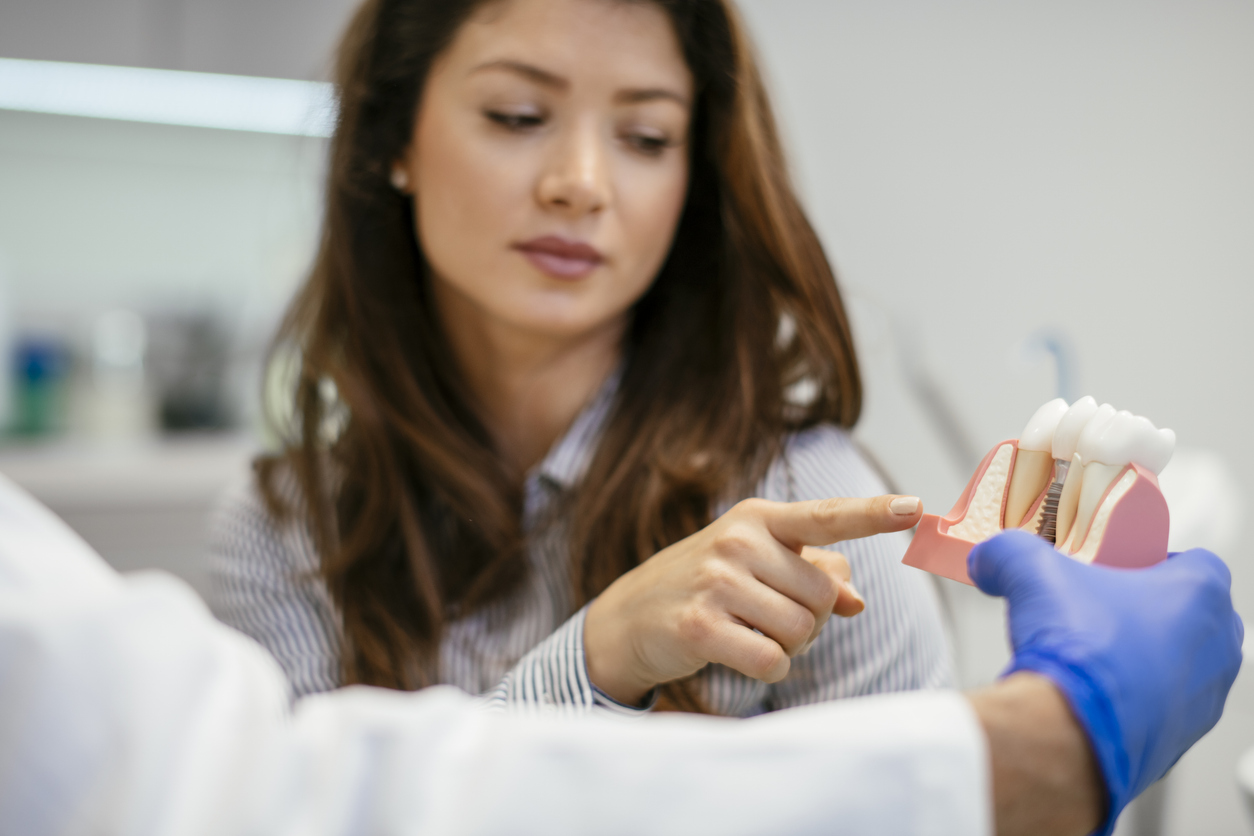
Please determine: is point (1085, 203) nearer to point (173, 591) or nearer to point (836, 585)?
point (836, 585)

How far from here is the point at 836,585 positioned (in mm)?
411

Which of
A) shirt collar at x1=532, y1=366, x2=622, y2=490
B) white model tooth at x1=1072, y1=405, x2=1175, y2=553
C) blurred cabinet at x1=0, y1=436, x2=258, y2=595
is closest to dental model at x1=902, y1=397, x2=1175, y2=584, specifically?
white model tooth at x1=1072, y1=405, x2=1175, y2=553

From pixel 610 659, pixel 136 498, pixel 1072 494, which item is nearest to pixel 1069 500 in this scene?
pixel 1072 494

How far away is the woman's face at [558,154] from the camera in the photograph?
1.90 ft

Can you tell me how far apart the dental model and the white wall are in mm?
551

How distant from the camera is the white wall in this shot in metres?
1.05

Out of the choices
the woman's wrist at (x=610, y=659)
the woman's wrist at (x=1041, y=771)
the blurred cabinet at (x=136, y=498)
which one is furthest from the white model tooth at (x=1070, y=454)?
the blurred cabinet at (x=136, y=498)

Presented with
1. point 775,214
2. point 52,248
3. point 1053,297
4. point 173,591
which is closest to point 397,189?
point 775,214

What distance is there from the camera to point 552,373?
705 millimetres

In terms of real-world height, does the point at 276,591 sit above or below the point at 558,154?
below

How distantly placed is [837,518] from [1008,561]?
2.7 inches

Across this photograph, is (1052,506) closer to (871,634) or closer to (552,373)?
(871,634)

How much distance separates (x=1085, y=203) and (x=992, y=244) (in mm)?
154

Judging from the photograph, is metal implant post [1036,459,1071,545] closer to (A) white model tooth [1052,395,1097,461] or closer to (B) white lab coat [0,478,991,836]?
(A) white model tooth [1052,395,1097,461]
